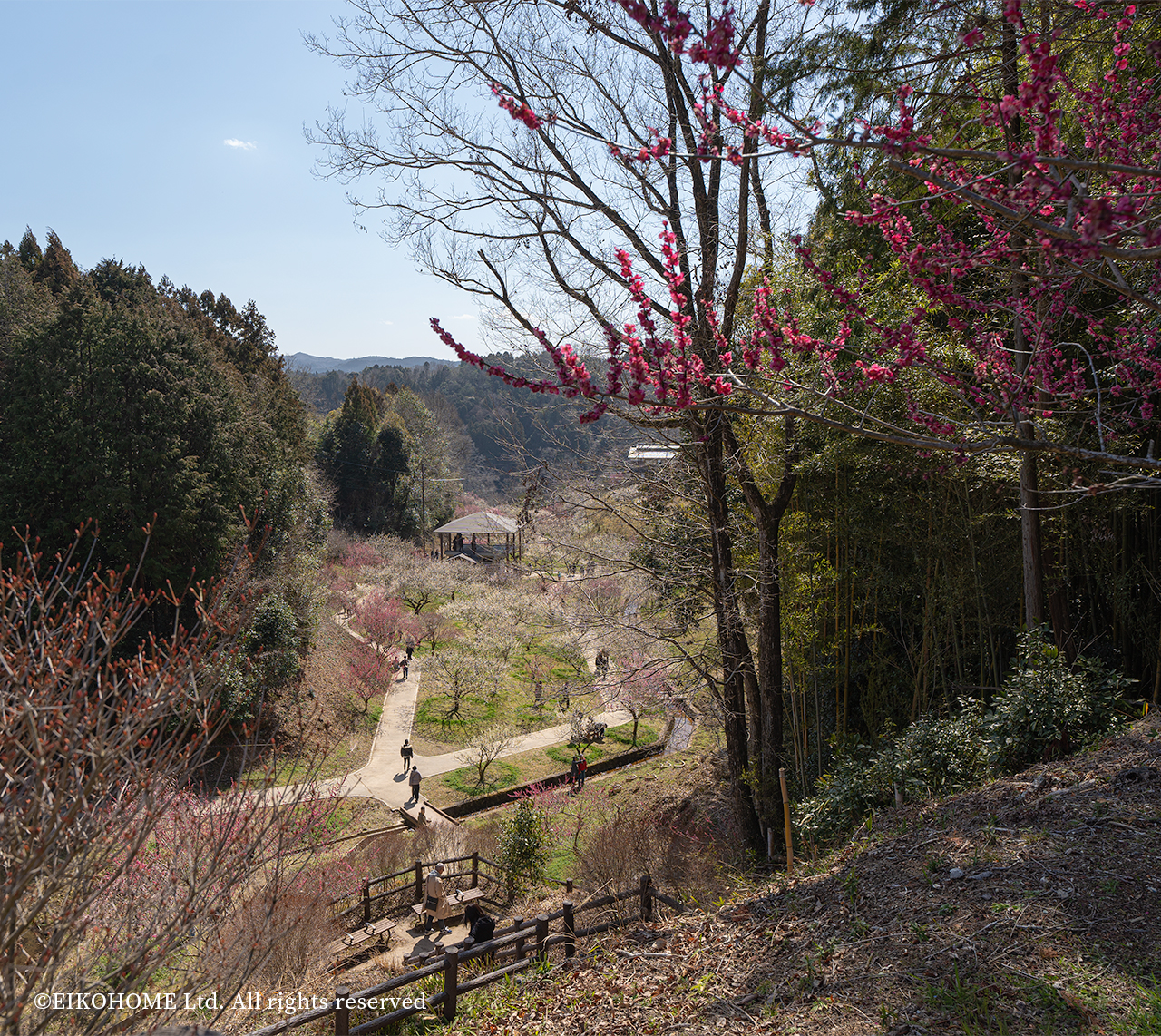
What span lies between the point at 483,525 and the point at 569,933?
2139cm

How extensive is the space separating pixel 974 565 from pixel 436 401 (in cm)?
4380

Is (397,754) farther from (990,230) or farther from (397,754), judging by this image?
(990,230)

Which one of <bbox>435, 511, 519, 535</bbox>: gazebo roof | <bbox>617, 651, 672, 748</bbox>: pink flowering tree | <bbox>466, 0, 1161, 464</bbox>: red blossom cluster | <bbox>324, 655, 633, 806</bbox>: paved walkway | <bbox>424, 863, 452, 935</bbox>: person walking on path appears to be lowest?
<bbox>324, 655, 633, 806</bbox>: paved walkway

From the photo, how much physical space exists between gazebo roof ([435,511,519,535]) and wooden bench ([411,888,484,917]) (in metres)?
17.5

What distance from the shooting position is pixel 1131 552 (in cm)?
645

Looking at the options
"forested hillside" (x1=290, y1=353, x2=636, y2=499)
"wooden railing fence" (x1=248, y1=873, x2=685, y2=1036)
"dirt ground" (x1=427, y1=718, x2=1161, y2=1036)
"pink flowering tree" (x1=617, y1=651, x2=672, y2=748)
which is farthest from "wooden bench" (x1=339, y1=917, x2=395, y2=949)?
"forested hillside" (x1=290, y1=353, x2=636, y2=499)

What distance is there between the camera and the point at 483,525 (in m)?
26.1

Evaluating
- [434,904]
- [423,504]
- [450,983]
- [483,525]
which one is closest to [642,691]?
[434,904]

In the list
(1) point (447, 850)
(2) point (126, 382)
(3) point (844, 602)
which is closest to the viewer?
(3) point (844, 602)

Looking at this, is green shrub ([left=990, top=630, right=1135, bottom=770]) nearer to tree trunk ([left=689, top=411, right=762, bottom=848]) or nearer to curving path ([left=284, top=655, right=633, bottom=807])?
Answer: tree trunk ([left=689, top=411, right=762, bottom=848])

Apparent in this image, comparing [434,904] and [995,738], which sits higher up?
[995,738]

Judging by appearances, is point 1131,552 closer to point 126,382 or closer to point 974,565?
point 974,565

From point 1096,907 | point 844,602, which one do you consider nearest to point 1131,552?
point 844,602

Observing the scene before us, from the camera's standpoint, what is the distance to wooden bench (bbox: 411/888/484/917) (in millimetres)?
7793
